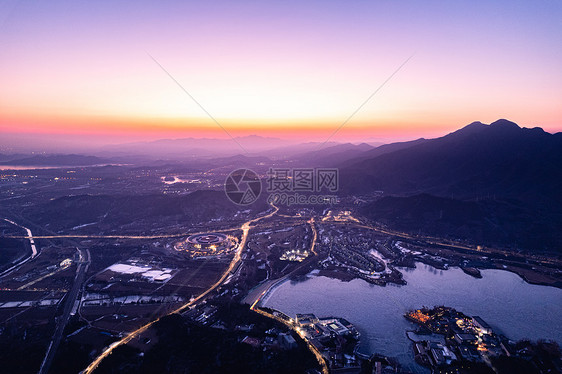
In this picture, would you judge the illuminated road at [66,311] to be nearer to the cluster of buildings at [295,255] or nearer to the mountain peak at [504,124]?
the cluster of buildings at [295,255]

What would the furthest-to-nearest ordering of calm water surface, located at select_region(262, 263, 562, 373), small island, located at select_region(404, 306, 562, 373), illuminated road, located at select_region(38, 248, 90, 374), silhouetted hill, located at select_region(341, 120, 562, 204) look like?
silhouetted hill, located at select_region(341, 120, 562, 204) → calm water surface, located at select_region(262, 263, 562, 373) → illuminated road, located at select_region(38, 248, 90, 374) → small island, located at select_region(404, 306, 562, 373)

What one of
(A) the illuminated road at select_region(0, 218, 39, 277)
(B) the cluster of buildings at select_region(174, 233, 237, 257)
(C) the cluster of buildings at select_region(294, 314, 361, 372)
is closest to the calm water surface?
(C) the cluster of buildings at select_region(294, 314, 361, 372)

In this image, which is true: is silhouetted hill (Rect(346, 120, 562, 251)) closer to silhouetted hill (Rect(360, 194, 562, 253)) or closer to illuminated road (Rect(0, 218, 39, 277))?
silhouetted hill (Rect(360, 194, 562, 253))

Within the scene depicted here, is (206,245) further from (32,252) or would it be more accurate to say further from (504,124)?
(504,124)

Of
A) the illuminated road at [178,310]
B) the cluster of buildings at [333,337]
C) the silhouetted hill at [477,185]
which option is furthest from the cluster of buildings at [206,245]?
the silhouetted hill at [477,185]

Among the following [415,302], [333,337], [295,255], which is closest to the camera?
[333,337]

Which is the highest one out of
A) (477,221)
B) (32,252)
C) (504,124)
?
(504,124)

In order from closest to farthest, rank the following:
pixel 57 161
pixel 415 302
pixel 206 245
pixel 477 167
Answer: pixel 415 302 < pixel 206 245 < pixel 477 167 < pixel 57 161

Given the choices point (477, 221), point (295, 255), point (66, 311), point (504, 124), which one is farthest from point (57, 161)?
point (504, 124)
